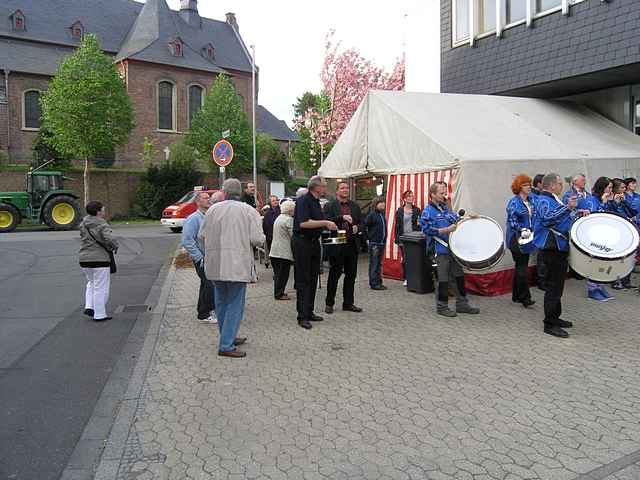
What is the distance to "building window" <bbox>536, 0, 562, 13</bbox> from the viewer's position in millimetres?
12297

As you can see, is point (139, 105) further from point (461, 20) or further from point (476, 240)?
point (476, 240)

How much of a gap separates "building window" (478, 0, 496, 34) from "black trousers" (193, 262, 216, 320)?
33.9ft

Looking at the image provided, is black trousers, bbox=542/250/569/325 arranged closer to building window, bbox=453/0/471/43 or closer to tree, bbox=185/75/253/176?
building window, bbox=453/0/471/43

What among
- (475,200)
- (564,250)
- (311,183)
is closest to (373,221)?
(475,200)

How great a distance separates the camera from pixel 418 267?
30.2 feet

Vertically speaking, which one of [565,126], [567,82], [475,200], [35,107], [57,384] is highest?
[35,107]

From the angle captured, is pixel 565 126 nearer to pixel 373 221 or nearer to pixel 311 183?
pixel 373 221

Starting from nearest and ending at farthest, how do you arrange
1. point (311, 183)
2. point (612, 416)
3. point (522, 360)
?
point (612, 416) < point (522, 360) < point (311, 183)

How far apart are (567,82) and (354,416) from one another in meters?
10.7

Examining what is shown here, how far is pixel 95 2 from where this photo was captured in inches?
2079

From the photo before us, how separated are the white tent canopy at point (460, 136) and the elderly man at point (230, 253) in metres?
4.47

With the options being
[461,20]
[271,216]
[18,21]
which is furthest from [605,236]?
[18,21]

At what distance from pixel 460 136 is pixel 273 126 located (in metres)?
61.6

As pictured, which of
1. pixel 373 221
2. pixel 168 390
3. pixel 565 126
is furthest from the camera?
pixel 565 126
